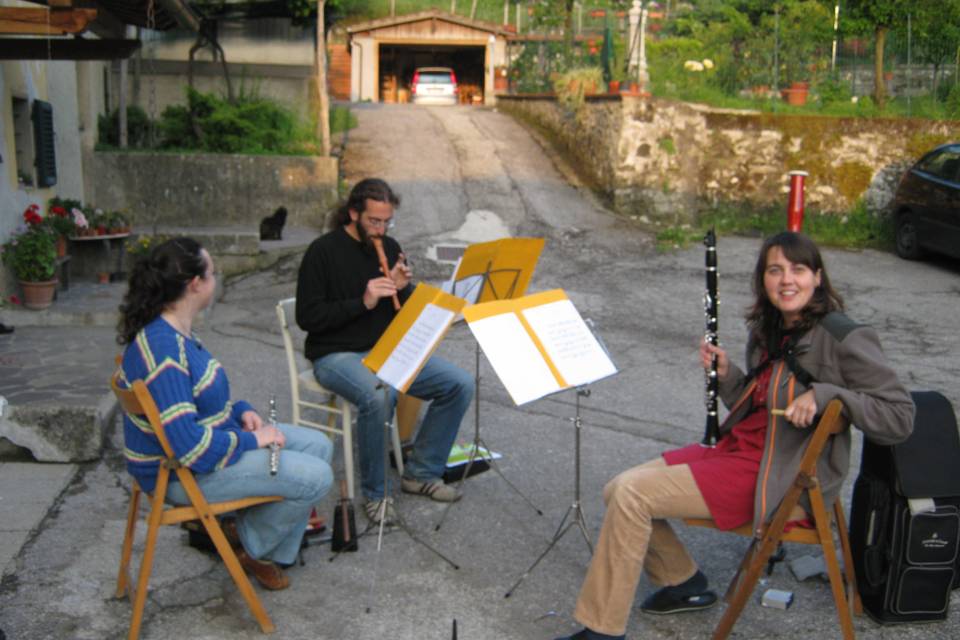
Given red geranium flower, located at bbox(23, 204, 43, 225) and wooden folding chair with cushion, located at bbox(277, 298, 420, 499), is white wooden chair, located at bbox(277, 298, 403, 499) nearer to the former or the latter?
wooden folding chair with cushion, located at bbox(277, 298, 420, 499)

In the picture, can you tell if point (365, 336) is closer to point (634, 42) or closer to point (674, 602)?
point (674, 602)

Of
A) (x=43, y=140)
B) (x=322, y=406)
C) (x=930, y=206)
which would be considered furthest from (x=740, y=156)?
(x=322, y=406)

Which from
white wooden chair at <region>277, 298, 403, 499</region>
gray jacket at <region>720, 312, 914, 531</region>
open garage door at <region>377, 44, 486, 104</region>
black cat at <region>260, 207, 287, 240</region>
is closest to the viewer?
gray jacket at <region>720, 312, 914, 531</region>

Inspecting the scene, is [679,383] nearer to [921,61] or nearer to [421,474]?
[421,474]

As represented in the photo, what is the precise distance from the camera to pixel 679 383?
22.7ft

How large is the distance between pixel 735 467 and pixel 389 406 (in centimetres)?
186

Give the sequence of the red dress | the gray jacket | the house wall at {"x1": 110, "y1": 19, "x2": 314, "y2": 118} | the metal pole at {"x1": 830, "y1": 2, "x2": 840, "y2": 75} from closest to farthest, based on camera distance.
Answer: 1. the gray jacket
2. the red dress
3. the house wall at {"x1": 110, "y1": 19, "x2": 314, "y2": 118}
4. the metal pole at {"x1": 830, "y1": 2, "x2": 840, "y2": 75}

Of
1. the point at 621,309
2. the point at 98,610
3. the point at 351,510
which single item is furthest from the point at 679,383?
the point at 98,610

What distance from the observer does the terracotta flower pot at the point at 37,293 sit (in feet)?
26.2

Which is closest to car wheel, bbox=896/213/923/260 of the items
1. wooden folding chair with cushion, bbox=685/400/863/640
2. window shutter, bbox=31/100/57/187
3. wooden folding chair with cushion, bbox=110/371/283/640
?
wooden folding chair with cushion, bbox=685/400/863/640

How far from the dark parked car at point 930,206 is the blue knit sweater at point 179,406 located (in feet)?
31.7

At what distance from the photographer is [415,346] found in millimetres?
3863

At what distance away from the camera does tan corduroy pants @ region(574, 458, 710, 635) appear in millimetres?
3307

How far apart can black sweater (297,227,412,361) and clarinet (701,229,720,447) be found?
1730 millimetres
